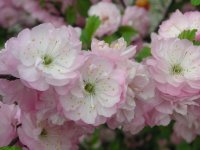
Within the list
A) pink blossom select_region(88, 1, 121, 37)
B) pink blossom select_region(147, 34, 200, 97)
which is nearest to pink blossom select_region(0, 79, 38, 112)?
pink blossom select_region(147, 34, 200, 97)

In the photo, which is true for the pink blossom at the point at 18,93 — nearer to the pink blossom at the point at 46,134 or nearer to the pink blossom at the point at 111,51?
the pink blossom at the point at 46,134

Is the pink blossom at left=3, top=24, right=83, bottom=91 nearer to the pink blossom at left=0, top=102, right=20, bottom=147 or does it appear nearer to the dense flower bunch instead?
the dense flower bunch

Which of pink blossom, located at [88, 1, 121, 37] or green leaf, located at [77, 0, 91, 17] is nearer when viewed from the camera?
pink blossom, located at [88, 1, 121, 37]

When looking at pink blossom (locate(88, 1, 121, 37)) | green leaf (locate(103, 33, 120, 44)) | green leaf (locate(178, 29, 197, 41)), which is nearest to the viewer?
green leaf (locate(178, 29, 197, 41))

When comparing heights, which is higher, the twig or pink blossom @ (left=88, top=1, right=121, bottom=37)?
the twig

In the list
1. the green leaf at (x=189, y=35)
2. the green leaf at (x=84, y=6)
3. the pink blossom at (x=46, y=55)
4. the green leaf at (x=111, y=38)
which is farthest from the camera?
the green leaf at (x=84, y=6)

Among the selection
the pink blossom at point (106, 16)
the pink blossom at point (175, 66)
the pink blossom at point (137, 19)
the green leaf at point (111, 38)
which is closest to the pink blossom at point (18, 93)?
the pink blossom at point (175, 66)

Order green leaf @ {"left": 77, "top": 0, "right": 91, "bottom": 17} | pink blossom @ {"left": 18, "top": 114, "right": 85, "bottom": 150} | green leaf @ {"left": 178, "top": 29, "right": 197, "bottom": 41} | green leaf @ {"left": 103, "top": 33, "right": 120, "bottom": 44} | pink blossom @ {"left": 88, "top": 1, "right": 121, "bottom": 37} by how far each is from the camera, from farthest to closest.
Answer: green leaf @ {"left": 77, "top": 0, "right": 91, "bottom": 17} < pink blossom @ {"left": 88, "top": 1, "right": 121, "bottom": 37} < green leaf @ {"left": 103, "top": 33, "right": 120, "bottom": 44} < green leaf @ {"left": 178, "top": 29, "right": 197, "bottom": 41} < pink blossom @ {"left": 18, "top": 114, "right": 85, "bottom": 150}
